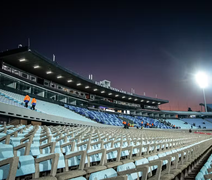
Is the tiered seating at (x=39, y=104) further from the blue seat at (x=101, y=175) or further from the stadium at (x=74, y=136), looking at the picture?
the blue seat at (x=101, y=175)

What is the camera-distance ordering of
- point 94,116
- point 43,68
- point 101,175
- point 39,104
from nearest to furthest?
point 101,175, point 39,104, point 43,68, point 94,116

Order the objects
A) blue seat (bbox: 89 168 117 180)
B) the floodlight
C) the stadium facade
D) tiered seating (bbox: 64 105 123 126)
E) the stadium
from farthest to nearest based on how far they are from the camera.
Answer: the floodlight
tiered seating (bbox: 64 105 123 126)
the stadium facade
the stadium
blue seat (bbox: 89 168 117 180)

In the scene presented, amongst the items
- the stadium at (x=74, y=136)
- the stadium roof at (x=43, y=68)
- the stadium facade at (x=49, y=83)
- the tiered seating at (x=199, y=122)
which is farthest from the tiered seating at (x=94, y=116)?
the tiered seating at (x=199, y=122)

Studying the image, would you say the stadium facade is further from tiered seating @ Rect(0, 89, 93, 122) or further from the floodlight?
the floodlight

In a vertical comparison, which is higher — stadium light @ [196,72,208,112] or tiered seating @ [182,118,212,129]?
stadium light @ [196,72,208,112]

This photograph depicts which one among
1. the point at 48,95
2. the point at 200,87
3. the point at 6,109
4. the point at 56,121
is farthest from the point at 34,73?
the point at 200,87

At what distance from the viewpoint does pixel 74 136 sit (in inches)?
207

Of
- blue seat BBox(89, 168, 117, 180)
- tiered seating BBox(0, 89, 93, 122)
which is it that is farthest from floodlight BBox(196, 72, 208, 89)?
blue seat BBox(89, 168, 117, 180)

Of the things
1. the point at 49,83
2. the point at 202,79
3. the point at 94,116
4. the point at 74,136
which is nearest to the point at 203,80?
the point at 202,79

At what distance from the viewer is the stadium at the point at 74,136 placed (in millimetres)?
2153

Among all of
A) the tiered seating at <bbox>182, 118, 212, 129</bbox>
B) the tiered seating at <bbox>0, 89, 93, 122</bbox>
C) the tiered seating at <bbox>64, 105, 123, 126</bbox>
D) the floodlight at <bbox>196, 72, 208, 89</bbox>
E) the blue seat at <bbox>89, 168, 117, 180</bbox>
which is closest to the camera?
the blue seat at <bbox>89, 168, 117, 180</bbox>

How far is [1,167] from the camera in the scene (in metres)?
1.70

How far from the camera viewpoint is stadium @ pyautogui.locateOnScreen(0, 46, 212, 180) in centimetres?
215

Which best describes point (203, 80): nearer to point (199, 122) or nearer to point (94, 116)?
point (199, 122)
